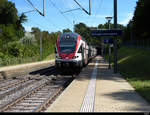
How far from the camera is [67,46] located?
18984 millimetres

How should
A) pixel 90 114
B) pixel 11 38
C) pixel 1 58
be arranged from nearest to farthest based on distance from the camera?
pixel 90 114
pixel 1 58
pixel 11 38

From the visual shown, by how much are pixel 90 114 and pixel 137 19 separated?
4524 cm

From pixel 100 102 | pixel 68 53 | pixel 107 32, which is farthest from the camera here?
pixel 107 32

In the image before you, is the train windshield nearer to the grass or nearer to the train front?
the train front

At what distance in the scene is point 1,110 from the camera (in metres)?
8.18

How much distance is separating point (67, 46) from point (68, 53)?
64 cm

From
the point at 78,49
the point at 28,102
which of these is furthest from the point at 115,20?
the point at 28,102

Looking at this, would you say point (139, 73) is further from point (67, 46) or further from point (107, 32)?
point (67, 46)

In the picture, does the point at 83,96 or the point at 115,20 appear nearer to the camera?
the point at 83,96

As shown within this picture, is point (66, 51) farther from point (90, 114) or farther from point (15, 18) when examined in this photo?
point (15, 18)

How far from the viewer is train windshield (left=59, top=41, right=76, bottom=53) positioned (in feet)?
61.7

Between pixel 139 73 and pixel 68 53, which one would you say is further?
pixel 139 73

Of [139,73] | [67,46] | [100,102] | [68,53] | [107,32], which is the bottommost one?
[100,102]

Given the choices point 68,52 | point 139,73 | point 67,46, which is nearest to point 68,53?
point 68,52
